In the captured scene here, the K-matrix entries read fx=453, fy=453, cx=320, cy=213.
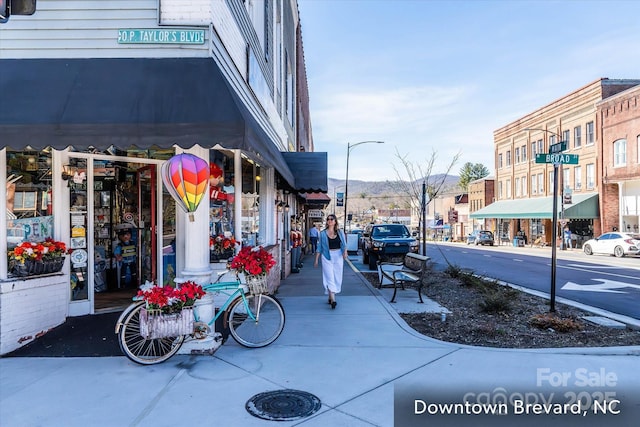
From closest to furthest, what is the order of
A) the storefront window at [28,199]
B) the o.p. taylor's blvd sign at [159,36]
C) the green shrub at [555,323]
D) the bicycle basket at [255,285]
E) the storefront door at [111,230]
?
the bicycle basket at [255,285] → the storefront window at [28,199] → the o.p. taylor's blvd sign at [159,36] → the green shrub at [555,323] → the storefront door at [111,230]

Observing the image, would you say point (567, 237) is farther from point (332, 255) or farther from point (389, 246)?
point (332, 255)

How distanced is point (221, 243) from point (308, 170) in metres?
5.97

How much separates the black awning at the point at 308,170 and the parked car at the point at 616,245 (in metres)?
19.5

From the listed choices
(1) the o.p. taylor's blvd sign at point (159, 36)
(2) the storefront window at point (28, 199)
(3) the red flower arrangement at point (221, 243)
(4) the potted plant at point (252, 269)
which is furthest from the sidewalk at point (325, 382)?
(1) the o.p. taylor's blvd sign at point (159, 36)

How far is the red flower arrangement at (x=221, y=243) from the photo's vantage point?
25.0 ft

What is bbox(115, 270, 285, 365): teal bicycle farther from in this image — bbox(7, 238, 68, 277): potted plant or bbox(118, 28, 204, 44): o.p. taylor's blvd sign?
bbox(118, 28, 204, 44): o.p. taylor's blvd sign

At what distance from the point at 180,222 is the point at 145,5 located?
3.24 m

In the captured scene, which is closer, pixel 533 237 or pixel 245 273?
pixel 245 273

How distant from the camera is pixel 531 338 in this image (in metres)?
6.37

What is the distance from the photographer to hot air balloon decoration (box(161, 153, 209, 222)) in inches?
210

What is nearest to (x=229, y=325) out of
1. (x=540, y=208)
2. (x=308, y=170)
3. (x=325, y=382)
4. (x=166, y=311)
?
(x=166, y=311)

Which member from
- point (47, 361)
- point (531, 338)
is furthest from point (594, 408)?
point (47, 361)

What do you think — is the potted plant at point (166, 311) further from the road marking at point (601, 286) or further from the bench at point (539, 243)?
the bench at point (539, 243)

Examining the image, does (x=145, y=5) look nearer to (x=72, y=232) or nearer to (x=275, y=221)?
(x=72, y=232)
